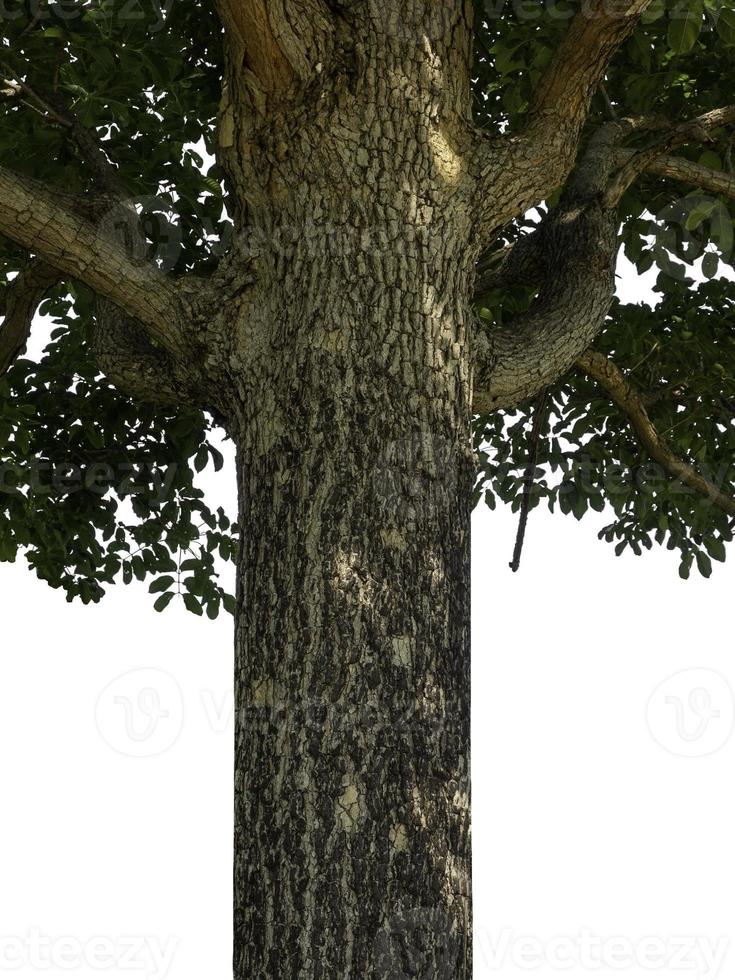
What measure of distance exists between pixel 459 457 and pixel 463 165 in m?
1.20

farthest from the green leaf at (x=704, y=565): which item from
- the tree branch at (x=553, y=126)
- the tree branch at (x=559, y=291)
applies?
the tree branch at (x=553, y=126)

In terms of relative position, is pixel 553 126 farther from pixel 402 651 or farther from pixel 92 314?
pixel 92 314

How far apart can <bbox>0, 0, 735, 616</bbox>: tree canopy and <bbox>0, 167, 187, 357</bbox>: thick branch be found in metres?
0.17

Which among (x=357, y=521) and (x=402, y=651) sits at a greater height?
(x=357, y=521)

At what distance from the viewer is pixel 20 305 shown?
7.12 meters

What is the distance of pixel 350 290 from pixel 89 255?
3.87 ft

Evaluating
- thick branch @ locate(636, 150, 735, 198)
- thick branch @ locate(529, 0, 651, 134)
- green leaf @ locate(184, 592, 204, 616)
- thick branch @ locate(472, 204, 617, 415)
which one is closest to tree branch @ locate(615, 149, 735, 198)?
thick branch @ locate(636, 150, 735, 198)

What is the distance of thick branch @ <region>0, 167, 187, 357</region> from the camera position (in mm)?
5094

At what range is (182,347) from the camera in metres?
5.18

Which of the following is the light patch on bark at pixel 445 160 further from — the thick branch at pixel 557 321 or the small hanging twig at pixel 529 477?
the small hanging twig at pixel 529 477

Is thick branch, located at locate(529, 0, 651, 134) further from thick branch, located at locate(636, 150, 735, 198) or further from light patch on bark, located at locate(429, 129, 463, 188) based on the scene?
thick branch, located at locate(636, 150, 735, 198)

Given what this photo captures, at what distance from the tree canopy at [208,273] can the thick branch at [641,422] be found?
1 cm

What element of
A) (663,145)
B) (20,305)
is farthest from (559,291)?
(20,305)

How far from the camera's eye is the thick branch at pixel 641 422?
681cm
